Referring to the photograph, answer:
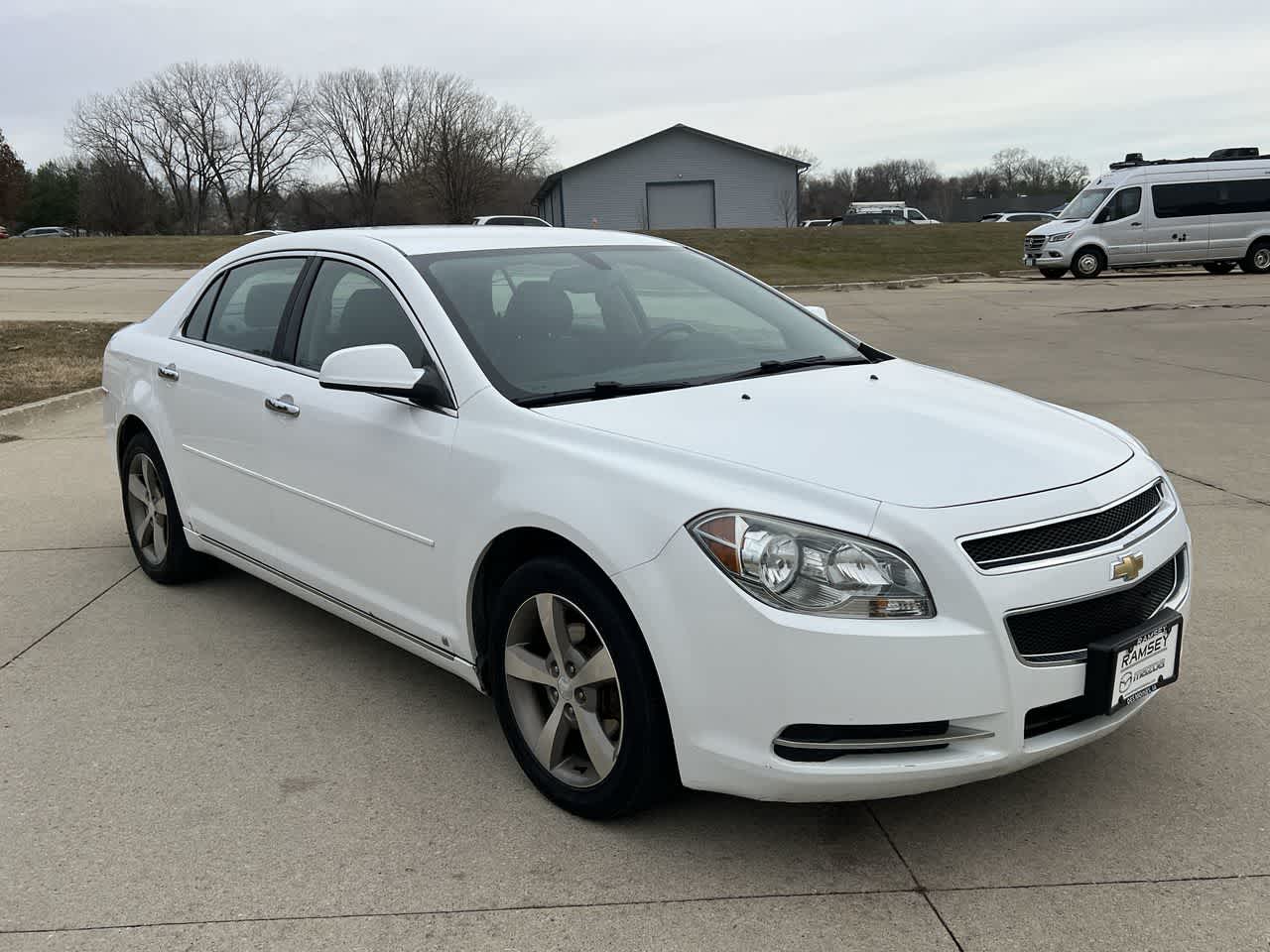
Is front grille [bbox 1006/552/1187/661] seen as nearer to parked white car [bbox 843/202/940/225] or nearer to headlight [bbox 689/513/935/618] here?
headlight [bbox 689/513/935/618]

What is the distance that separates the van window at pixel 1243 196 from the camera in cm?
2719

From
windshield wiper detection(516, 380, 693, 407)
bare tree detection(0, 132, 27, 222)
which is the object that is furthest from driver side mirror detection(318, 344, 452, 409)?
bare tree detection(0, 132, 27, 222)

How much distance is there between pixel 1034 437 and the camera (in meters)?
3.32

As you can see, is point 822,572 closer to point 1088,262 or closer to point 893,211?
point 1088,262

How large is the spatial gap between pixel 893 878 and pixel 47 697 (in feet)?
Answer: 9.85

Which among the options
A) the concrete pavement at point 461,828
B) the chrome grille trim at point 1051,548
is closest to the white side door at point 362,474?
the concrete pavement at point 461,828

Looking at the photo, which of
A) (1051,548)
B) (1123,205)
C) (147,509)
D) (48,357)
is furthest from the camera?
(1123,205)

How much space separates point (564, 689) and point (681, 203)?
5499 cm

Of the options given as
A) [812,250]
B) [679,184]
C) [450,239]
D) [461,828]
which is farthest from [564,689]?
[679,184]

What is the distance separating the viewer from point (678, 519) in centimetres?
287

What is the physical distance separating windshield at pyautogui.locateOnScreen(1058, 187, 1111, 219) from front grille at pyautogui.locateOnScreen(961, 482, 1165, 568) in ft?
87.2

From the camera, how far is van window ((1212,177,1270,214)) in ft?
89.2

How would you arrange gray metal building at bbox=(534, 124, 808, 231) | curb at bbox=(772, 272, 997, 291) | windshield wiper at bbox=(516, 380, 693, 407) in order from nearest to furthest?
windshield wiper at bbox=(516, 380, 693, 407)
curb at bbox=(772, 272, 997, 291)
gray metal building at bbox=(534, 124, 808, 231)

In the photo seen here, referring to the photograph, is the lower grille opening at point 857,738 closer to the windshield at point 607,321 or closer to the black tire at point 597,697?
the black tire at point 597,697
